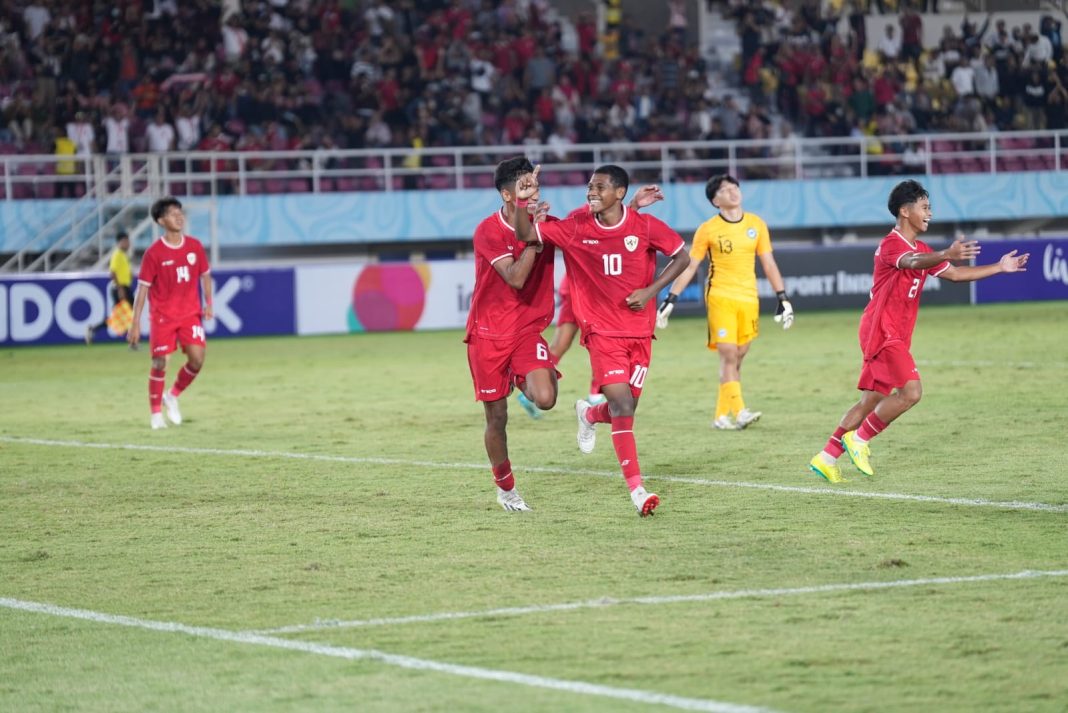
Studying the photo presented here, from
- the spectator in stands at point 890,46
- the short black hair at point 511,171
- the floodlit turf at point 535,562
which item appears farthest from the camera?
the spectator in stands at point 890,46

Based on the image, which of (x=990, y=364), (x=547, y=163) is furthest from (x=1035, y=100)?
(x=990, y=364)

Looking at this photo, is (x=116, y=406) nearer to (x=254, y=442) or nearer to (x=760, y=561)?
(x=254, y=442)

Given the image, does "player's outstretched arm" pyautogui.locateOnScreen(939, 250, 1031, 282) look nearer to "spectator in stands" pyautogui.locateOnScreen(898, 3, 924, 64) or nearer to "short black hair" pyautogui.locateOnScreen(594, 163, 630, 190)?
"short black hair" pyautogui.locateOnScreen(594, 163, 630, 190)

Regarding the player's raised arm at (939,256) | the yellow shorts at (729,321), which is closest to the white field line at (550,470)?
the player's raised arm at (939,256)

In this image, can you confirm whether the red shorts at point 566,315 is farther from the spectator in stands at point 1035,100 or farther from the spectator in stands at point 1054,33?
the spectator in stands at point 1054,33

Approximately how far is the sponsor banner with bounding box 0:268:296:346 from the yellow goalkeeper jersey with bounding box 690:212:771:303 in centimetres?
1538

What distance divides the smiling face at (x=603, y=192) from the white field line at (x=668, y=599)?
2888mm

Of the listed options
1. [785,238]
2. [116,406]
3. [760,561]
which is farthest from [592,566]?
[785,238]

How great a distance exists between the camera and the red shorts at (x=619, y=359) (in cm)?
969

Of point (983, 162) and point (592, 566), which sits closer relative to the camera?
point (592, 566)

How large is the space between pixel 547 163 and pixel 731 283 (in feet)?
64.0

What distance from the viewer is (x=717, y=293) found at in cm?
1460

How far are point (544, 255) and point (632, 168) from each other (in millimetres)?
23869

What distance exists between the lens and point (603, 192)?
9.52 metres
